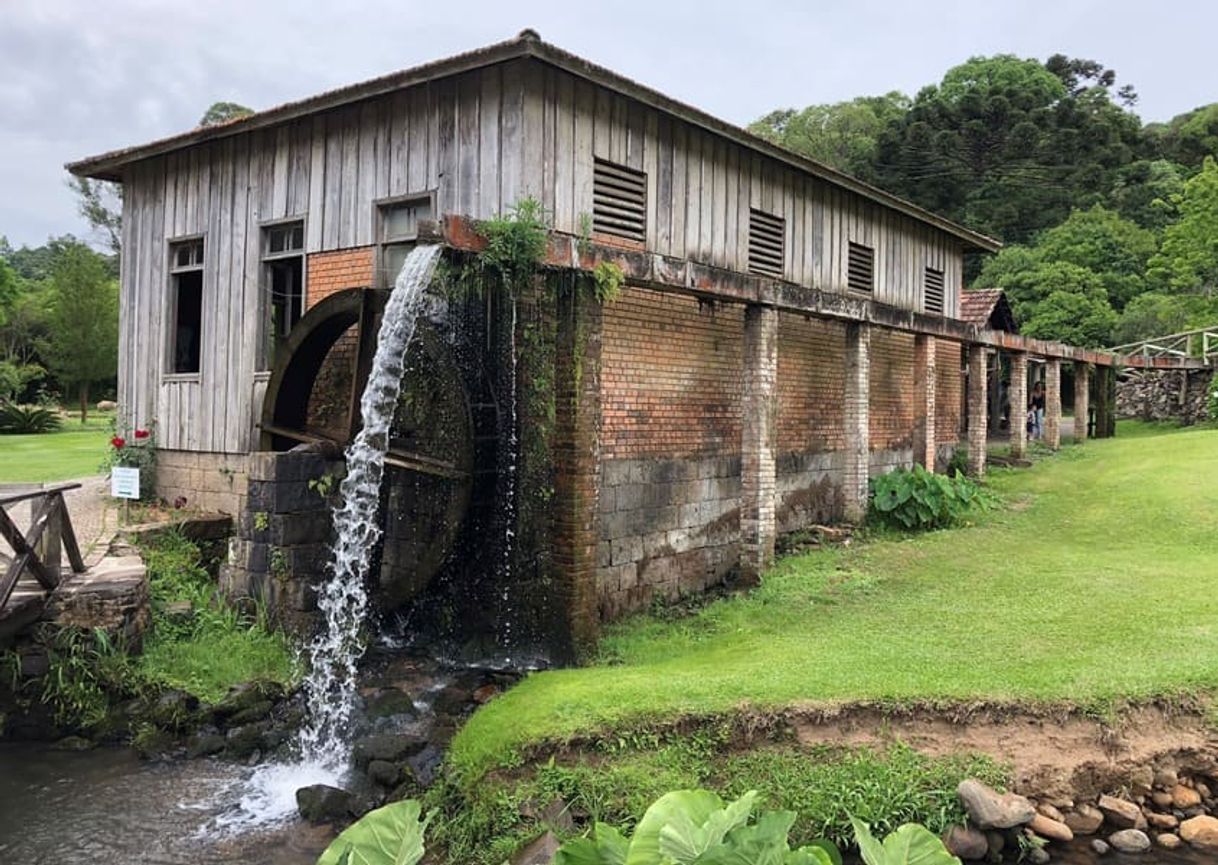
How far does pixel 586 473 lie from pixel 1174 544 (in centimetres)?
627

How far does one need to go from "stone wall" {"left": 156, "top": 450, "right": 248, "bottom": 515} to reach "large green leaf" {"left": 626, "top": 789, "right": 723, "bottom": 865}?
7906mm

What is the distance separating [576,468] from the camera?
21.8 feet

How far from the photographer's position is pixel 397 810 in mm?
1771

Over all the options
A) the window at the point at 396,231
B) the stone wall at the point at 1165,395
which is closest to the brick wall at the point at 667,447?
the window at the point at 396,231

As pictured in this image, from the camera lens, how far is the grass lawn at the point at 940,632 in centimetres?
495

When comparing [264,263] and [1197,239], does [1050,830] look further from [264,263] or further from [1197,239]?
[1197,239]

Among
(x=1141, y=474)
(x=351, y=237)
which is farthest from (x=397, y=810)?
(x=1141, y=474)

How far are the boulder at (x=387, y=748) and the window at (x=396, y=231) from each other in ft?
13.3

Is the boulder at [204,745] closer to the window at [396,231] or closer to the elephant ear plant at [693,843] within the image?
the window at [396,231]

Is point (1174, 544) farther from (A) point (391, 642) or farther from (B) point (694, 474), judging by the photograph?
(A) point (391, 642)

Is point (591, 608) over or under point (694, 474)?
under

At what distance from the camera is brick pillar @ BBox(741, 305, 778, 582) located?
8.14 metres

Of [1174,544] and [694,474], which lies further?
[1174,544]

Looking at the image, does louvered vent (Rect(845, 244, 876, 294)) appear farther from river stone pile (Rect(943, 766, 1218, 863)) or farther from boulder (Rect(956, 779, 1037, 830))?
boulder (Rect(956, 779, 1037, 830))
